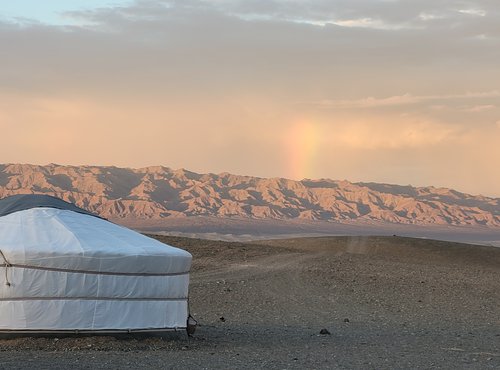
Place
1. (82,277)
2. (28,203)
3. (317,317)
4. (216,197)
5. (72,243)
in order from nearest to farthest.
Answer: (82,277) < (72,243) < (28,203) < (317,317) < (216,197)

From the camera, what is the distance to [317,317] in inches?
719

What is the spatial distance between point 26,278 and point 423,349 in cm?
579

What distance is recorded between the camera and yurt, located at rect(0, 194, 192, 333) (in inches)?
456

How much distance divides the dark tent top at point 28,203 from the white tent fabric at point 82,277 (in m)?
0.30

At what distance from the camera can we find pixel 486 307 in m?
21.3

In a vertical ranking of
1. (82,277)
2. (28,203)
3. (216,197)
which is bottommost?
(216,197)

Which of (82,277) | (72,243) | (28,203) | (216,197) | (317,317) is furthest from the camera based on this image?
(216,197)

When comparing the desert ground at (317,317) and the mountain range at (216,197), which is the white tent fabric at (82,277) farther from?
the mountain range at (216,197)

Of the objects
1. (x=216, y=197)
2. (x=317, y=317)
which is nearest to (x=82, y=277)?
(x=317, y=317)

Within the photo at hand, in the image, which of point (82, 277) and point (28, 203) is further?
point (28, 203)

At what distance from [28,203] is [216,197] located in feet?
495

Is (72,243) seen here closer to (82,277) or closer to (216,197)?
(82,277)

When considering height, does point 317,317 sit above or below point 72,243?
below

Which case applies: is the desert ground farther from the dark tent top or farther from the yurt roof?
the dark tent top
